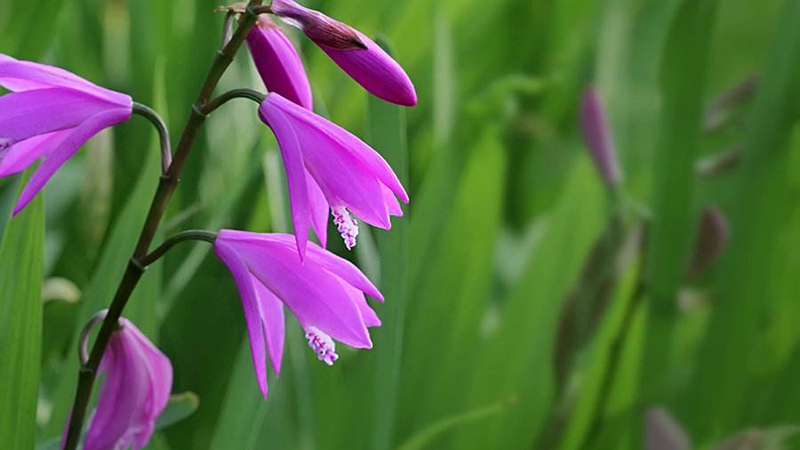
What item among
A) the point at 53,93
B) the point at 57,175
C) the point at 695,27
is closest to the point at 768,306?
the point at 695,27

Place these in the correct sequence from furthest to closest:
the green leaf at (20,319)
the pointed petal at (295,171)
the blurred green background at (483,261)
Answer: the blurred green background at (483,261), the green leaf at (20,319), the pointed petal at (295,171)

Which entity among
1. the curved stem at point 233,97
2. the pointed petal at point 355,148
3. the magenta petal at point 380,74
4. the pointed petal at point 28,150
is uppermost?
the magenta petal at point 380,74

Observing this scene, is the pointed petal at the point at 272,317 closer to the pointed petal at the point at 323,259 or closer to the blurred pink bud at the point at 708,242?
the pointed petal at the point at 323,259

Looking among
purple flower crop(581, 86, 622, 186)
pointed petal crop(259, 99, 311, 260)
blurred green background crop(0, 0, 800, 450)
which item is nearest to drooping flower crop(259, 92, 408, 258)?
pointed petal crop(259, 99, 311, 260)

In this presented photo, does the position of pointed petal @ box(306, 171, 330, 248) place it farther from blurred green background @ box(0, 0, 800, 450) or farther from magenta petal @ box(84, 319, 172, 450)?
blurred green background @ box(0, 0, 800, 450)

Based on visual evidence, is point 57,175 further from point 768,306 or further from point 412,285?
point 768,306

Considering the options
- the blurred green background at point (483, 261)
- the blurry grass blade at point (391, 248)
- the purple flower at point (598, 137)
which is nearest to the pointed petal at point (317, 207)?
the blurry grass blade at point (391, 248)
